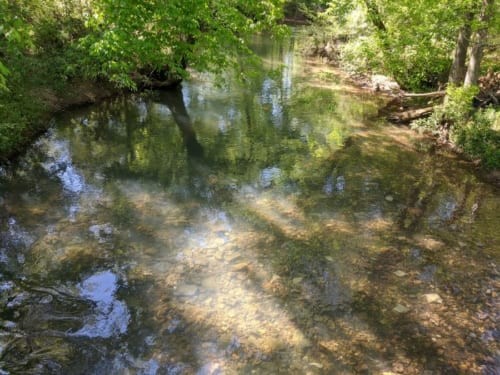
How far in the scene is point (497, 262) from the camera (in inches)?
287

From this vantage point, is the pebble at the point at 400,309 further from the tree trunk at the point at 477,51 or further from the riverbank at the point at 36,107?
the tree trunk at the point at 477,51

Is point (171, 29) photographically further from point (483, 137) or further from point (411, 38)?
point (483, 137)

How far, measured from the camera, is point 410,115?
1526 cm

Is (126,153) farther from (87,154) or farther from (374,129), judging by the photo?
(374,129)

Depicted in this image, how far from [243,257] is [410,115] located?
11.0 m

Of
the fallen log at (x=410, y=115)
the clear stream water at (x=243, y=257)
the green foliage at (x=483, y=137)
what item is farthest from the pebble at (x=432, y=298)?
the fallen log at (x=410, y=115)

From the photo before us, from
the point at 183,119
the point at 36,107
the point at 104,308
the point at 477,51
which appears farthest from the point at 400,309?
the point at 36,107

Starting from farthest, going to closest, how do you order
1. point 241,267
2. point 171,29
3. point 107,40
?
point 171,29
point 107,40
point 241,267

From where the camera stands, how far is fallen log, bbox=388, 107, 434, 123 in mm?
14870

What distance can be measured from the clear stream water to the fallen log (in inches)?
89.1

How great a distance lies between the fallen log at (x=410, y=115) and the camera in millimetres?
14870

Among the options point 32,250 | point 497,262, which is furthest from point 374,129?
point 32,250

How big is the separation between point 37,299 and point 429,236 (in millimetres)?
7054

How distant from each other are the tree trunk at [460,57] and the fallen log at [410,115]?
4.20 ft
